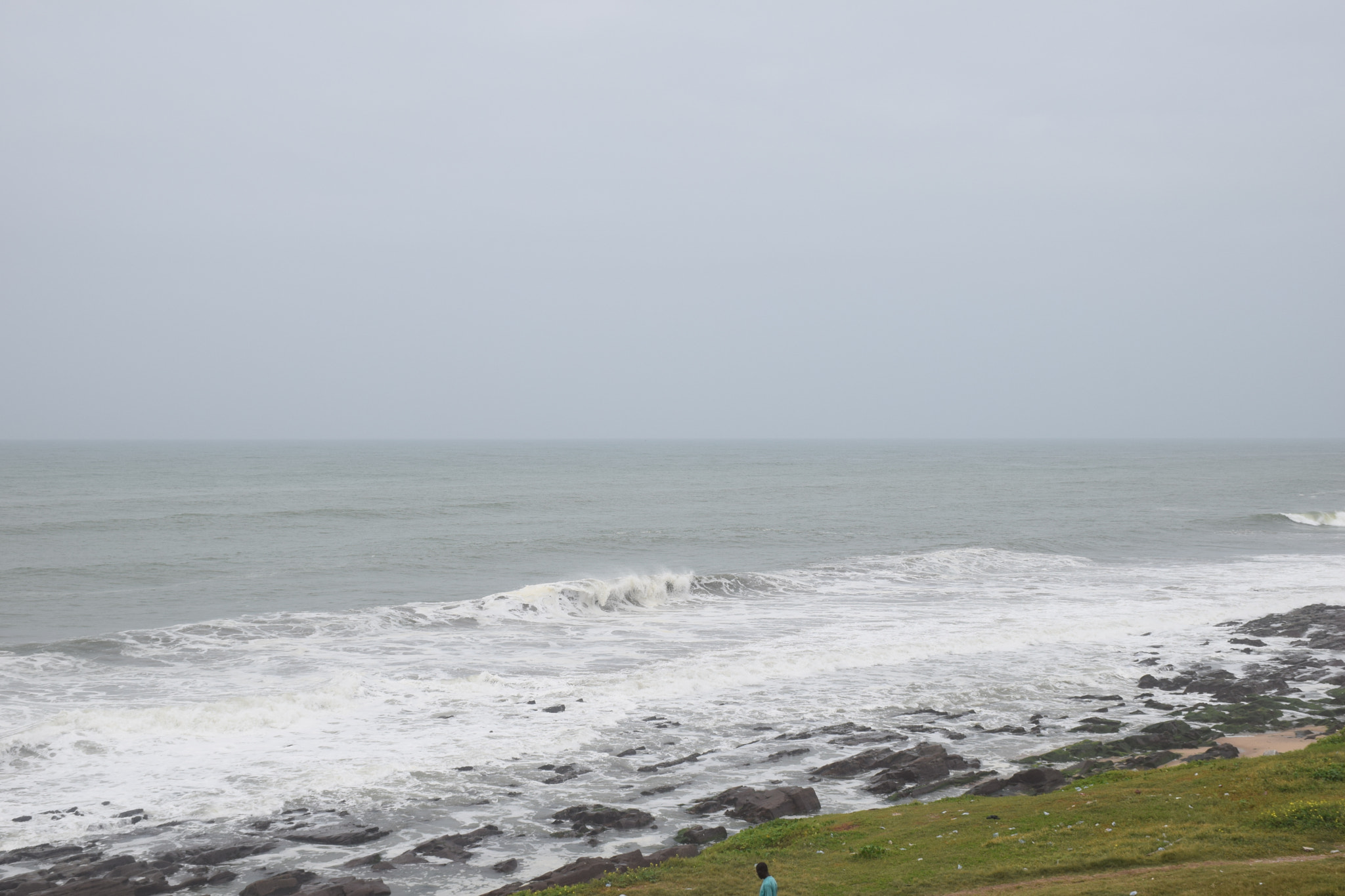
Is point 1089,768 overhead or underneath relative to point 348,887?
overhead

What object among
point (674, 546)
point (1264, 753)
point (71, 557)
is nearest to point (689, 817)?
point (1264, 753)

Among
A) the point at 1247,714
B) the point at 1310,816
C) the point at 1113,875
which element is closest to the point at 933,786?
the point at 1113,875

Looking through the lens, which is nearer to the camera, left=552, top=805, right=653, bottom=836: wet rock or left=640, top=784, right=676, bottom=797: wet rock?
left=552, top=805, right=653, bottom=836: wet rock

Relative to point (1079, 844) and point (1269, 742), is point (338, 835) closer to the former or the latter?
point (1079, 844)

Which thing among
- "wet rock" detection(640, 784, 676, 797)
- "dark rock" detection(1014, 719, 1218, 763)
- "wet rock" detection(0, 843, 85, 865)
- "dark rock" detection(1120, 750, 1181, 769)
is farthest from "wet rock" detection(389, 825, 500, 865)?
"dark rock" detection(1120, 750, 1181, 769)

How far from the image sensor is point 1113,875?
10047 millimetres

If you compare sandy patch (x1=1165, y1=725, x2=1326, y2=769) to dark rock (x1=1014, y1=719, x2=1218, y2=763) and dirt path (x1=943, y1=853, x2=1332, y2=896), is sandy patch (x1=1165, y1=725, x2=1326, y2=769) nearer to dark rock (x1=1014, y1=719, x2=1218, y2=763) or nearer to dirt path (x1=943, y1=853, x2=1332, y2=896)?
dark rock (x1=1014, y1=719, x2=1218, y2=763)

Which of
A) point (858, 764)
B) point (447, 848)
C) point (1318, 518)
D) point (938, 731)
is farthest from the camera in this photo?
point (1318, 518)

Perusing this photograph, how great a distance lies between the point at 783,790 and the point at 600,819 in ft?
9.54

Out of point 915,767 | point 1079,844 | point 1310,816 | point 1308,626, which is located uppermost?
point 1310,816

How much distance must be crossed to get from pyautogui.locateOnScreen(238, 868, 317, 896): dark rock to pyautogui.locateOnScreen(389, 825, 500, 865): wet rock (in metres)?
1.27

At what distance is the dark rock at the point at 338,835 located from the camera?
13695mm

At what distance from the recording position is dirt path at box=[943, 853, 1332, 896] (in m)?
9.91

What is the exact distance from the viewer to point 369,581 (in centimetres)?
3862
